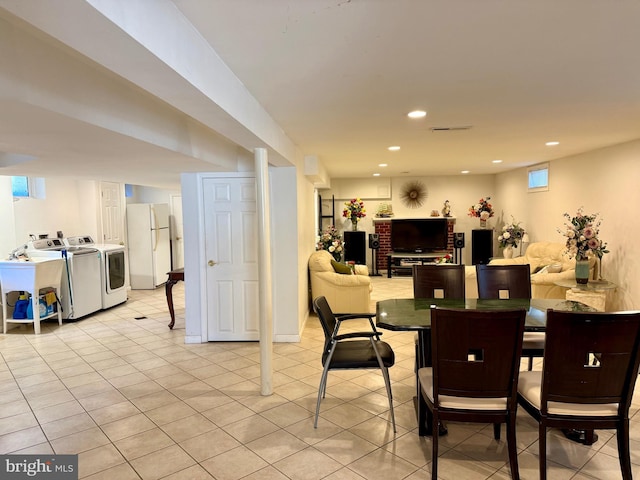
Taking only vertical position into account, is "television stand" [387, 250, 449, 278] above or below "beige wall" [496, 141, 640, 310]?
below

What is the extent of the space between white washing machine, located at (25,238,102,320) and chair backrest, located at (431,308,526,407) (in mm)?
5265

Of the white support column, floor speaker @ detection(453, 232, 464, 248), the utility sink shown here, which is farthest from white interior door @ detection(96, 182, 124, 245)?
floor speaker @ detection(453, 232, 464, 248)

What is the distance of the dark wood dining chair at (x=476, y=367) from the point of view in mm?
2039

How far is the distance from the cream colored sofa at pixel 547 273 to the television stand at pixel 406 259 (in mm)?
2532

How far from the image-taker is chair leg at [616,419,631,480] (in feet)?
6.70

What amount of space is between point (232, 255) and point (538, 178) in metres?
5.53

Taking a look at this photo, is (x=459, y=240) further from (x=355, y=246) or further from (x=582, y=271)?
(x=582, y=271)

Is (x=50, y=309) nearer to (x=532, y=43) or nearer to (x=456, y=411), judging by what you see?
(x=456, y=411)

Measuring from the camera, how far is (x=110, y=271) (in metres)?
6.28

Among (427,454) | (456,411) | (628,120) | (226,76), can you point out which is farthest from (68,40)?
(628,120)

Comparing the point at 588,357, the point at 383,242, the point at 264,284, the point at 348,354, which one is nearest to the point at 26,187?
the point at 264,284

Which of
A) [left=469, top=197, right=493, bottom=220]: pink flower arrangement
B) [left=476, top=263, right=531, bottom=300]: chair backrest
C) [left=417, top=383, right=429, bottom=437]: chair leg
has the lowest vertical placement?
[left=417, top=383, right=429, bottom=437]: chair leg

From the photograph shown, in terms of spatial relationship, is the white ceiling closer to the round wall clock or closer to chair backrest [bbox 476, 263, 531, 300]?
chair backrest [bbox 476, 263, 531, 300]

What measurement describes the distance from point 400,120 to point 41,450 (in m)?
3.39
